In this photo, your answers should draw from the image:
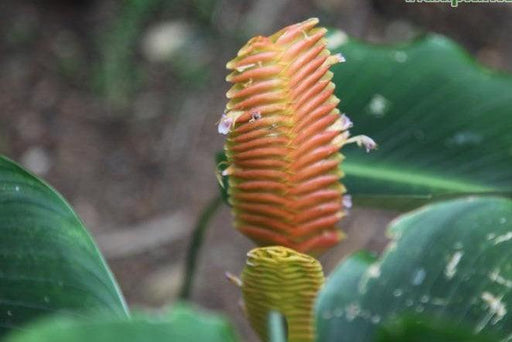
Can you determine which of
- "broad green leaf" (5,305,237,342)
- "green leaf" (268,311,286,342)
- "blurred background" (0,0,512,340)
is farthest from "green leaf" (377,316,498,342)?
"blurred background" (0,0,512,340)

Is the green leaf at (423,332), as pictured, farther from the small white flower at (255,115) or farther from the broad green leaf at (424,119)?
the broad green leaf at (424,119)

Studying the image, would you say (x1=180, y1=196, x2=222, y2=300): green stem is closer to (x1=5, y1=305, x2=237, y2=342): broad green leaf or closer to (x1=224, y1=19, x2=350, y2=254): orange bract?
(x1=224, y1=19, x2=350, y2=254): orange bract

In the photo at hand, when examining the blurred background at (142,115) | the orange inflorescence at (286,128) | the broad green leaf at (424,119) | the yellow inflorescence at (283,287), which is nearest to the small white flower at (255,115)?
the orange inflorescence at (286,128)

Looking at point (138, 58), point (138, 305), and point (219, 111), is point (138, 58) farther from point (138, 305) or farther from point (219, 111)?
point (138, 305)

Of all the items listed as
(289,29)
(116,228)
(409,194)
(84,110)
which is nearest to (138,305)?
(116,228)

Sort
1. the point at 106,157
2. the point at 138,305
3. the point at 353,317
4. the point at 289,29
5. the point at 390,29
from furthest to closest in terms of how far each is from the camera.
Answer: the point at 390,29
the point at 106,157
the point at 138,305
the point at 353,317
the point at 289,29
